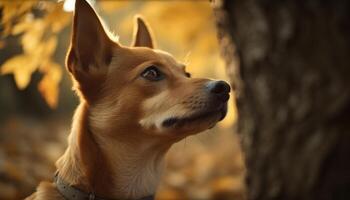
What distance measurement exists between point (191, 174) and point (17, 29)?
3760 millimetres

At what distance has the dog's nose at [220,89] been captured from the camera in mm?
2641

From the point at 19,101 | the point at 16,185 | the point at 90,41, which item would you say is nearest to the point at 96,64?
the point at 90,41

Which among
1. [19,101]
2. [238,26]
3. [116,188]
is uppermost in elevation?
[238,26]

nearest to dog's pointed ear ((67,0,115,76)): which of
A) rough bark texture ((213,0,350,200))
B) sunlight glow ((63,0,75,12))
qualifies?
sunlight glow ((63,0,75,12))

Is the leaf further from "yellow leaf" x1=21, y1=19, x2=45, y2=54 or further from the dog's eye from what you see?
the dog's eye

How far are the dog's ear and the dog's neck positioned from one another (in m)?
0.68

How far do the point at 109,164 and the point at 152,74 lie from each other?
1.59ft

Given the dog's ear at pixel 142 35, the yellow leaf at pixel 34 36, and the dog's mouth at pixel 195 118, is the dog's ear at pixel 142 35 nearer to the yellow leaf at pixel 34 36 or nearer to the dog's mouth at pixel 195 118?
the yellow leaf at pixel 34 36

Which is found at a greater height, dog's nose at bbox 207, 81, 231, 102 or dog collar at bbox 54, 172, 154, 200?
dog's nose at bbox 207, 81, 231, 102

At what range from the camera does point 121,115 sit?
9.05 feet

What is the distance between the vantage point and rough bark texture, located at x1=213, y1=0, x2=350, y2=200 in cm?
197

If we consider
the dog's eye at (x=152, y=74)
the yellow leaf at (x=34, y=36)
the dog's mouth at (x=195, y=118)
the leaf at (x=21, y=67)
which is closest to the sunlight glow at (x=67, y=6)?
the yellow leaf at (x=34, y=36)

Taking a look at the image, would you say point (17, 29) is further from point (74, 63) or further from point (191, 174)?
point (191, 174)

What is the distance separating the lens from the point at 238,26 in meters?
2.31
